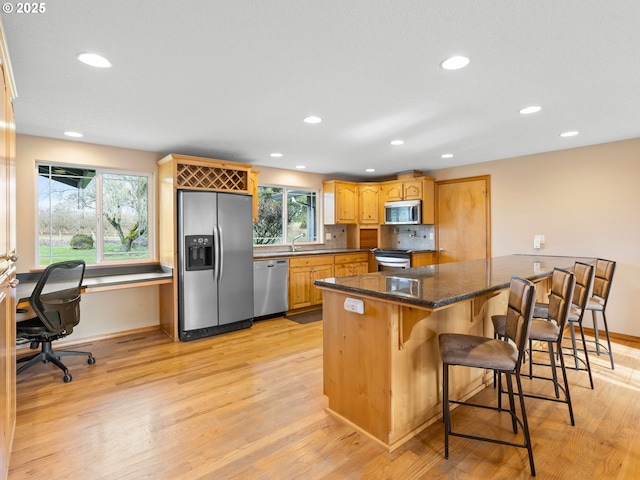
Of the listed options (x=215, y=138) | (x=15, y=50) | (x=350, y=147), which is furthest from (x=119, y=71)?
(x=350, y=147)

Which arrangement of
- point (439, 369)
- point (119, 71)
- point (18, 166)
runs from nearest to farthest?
point (119, 71) < point (439, 369) < point (18, 166)

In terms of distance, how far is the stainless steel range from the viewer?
17.7 ft

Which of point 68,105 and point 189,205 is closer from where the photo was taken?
point 68,105

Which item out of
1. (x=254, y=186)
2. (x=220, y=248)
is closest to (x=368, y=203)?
(x=254, y=186)

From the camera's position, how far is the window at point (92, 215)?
12.0 ft

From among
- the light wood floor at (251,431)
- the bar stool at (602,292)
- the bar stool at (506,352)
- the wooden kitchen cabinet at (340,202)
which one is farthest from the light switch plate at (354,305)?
the wooden kitchen cabinet at (340,202)

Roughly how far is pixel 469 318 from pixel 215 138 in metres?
3.08

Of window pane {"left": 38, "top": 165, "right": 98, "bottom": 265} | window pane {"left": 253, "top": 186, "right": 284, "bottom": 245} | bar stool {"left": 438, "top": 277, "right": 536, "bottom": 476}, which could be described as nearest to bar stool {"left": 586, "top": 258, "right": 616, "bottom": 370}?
bar stool {"left": 438, "top": 277, "right": 536, "bottom": 476}

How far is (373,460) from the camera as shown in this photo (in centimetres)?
185

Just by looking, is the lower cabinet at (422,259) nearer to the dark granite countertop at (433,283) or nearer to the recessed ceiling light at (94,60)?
the dark granite countertop at (433,283)

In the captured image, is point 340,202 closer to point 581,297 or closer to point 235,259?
point 235,259

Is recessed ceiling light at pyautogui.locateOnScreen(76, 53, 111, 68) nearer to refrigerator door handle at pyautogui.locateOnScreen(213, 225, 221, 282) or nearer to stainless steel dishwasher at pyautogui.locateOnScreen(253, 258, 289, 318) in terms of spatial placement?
refrigerator door handle at pyautogui.locateOnScreen(213, 225, 221, 282)

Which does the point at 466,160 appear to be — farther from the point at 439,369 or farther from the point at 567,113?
the point at 439,369

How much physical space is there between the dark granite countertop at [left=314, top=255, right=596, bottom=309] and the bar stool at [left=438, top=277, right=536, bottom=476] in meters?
0.20
